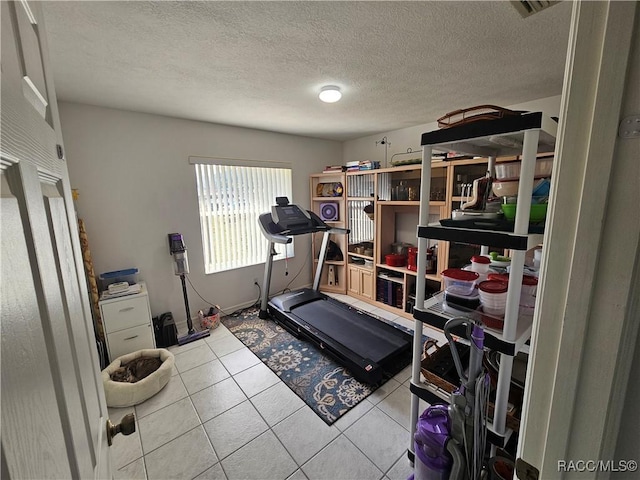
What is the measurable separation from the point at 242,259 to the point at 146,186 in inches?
55.4

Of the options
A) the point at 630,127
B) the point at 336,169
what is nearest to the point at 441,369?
the point at 630,127

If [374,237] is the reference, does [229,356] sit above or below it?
below

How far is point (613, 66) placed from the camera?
1.36 feet

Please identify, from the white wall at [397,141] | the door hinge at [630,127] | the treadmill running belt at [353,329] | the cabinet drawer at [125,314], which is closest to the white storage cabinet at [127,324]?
the cabinet drawer at [125,314]

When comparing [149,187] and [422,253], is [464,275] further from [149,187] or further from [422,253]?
[149,187]

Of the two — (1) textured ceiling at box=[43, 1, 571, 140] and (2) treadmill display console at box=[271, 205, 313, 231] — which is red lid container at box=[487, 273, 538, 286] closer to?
(1) textured ceiling at box=[43, 1, 571, 140]

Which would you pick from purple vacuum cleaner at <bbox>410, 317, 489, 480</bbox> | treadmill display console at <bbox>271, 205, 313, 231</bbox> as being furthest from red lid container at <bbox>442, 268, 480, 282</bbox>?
treadmill display console at <bbox>271, 205, 313, 231</bbox>

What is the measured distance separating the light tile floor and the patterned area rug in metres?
0.07

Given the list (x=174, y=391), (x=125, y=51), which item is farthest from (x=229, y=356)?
(x=125, y=51)

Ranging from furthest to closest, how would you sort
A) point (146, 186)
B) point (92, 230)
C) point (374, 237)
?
point (374, 237) < point (146, 186) < point (92, 230)

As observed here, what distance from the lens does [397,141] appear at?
3.71 meters

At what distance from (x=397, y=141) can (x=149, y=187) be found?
10.2 ft

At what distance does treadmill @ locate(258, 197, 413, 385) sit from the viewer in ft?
7.64

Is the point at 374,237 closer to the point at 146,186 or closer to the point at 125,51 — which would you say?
the point at 146,186
